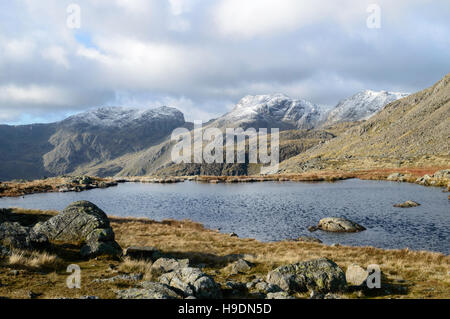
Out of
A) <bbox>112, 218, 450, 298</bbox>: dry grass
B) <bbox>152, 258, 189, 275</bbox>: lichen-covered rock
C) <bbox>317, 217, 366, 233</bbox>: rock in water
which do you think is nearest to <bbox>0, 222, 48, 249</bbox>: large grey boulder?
<bbox>152, 258, 189, 275</bbox>: lichen-covered rock

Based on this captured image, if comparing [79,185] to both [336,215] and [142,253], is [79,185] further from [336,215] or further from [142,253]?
[142,253]

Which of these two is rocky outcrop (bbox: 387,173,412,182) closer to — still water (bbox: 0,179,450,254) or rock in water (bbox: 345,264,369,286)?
still water (bbox: 0,179,450,254)

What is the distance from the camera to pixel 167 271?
17.1m

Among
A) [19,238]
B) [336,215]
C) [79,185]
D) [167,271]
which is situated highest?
[19,238]

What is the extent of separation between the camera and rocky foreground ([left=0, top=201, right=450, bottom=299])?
538 inches

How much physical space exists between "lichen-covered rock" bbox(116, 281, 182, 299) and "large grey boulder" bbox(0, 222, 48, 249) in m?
9.46

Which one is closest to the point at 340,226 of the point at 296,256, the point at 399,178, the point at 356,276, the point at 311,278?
the point at 296,256

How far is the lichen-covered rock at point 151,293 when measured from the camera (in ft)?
39.4

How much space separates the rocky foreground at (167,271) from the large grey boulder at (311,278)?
0.16 ft

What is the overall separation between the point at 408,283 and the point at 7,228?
24.9m

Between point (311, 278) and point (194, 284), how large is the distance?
6150 millimetres

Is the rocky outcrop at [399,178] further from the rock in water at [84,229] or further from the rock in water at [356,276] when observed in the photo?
the rock in water at [84,229]
